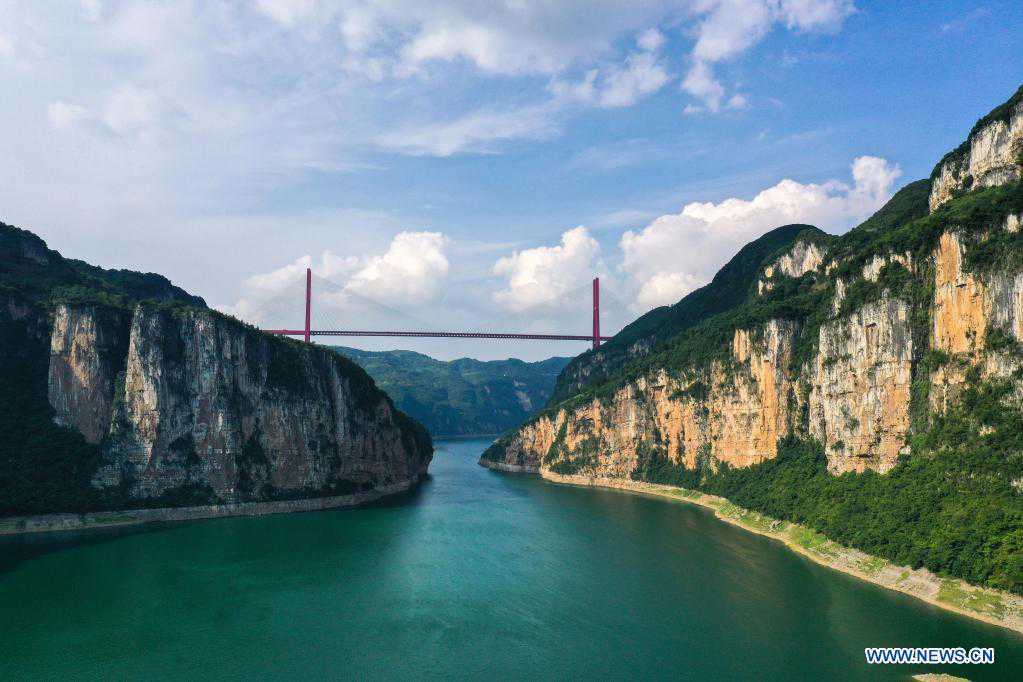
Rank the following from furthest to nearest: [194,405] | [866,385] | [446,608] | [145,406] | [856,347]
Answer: [194,405] → [145,406] → [856,347] → [866,385] → [446,608]

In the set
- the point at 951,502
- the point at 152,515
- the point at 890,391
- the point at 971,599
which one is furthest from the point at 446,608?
the point at 152,515

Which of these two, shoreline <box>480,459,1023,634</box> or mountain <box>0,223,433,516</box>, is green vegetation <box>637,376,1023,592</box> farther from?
mountain <box>0,223,433,516</box>

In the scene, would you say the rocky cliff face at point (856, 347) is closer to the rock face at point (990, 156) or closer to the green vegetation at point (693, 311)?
the rock face at point (990, 156)

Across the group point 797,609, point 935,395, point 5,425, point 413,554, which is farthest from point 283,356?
point 935,395

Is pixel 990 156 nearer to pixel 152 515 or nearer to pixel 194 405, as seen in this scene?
pixel 194 405

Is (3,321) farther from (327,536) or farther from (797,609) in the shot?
(797,609)

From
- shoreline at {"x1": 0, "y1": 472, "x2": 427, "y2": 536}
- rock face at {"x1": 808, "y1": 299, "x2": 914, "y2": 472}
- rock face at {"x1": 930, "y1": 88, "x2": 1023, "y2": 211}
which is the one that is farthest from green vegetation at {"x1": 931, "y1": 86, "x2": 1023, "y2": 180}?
shoreline at {"x1": 0, "y1": 472, "x2": 427, "y2": 536}
